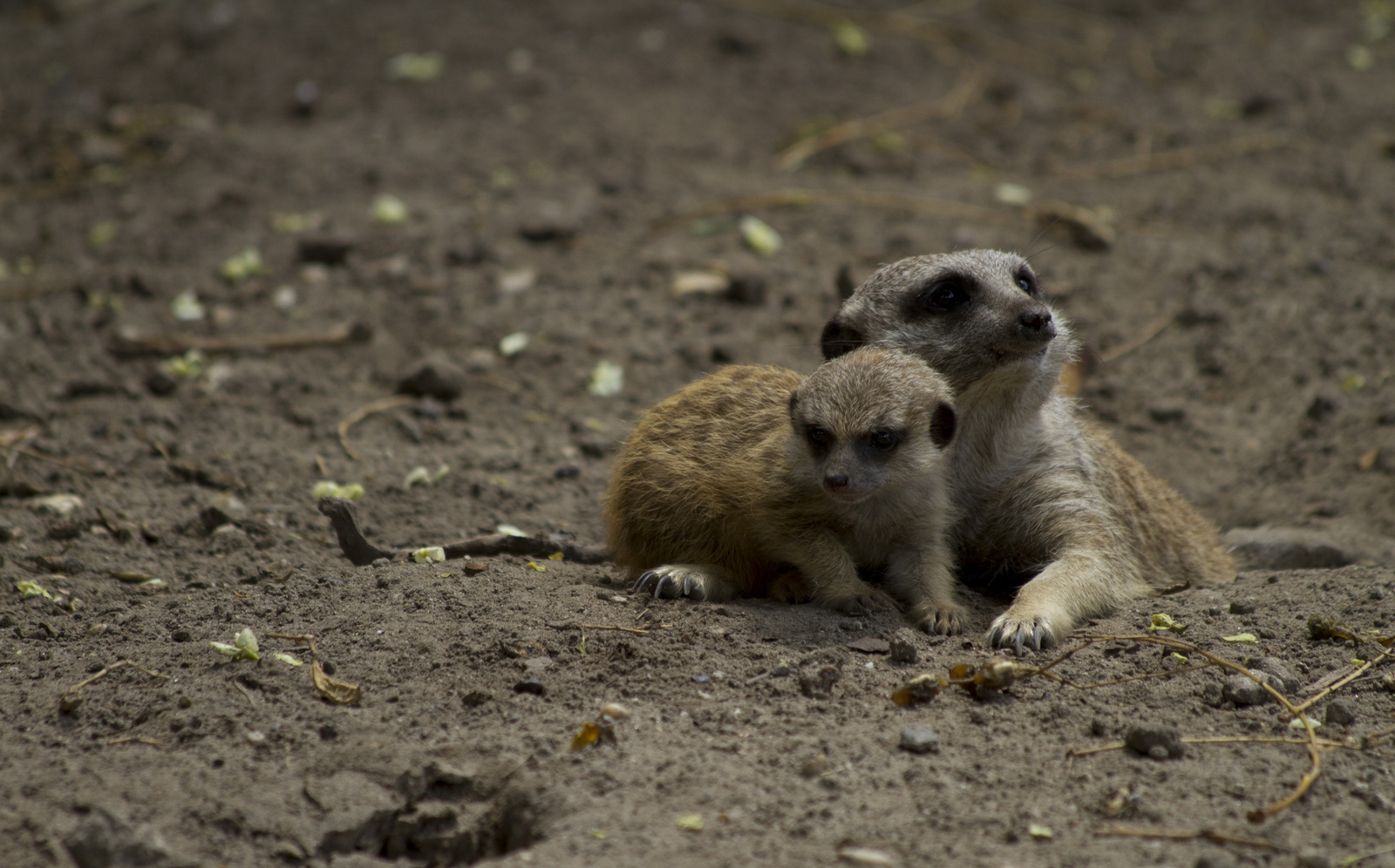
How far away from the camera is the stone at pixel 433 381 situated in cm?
540

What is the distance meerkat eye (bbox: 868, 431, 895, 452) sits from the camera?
349 cm

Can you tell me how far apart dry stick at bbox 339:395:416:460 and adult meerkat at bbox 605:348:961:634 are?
145 cm

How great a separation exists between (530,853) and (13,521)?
2734 mm

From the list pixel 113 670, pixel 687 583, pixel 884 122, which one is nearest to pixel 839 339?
pixel 687 583

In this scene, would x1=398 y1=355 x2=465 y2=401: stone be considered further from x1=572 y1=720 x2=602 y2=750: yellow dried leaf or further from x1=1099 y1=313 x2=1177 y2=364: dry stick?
x1=1099 y1=313 x2=1177 y2=364: dry stick

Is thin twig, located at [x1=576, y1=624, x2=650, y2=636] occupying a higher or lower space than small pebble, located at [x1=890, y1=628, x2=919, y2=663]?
lower

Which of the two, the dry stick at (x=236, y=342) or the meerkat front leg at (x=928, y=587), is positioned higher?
the meerkat front leg at (x=928, y=587)

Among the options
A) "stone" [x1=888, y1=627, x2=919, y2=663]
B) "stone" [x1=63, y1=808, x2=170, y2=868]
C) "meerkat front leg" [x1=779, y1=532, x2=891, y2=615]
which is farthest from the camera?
"meerkat front leg" [x1=779, y1=532, x2=891, y2=615]

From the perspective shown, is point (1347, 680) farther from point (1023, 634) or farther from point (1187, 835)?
point (1187, 835)

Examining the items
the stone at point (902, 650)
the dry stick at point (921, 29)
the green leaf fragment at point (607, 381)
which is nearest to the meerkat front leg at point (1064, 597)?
the stone at point (902, 650)

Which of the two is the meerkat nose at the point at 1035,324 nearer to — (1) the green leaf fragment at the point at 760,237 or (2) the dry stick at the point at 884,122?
(1) the green leaf fragment at the point at 760,237

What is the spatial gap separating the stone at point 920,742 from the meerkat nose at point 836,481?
768mm

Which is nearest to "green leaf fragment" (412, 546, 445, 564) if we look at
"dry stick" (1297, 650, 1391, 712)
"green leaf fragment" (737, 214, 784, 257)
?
"dry stick" (1297, 650, 1391, 712)

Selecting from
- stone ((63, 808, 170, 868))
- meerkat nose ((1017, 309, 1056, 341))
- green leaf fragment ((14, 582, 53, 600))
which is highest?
meerkat nose ((1017, 309, 1056, 341))
